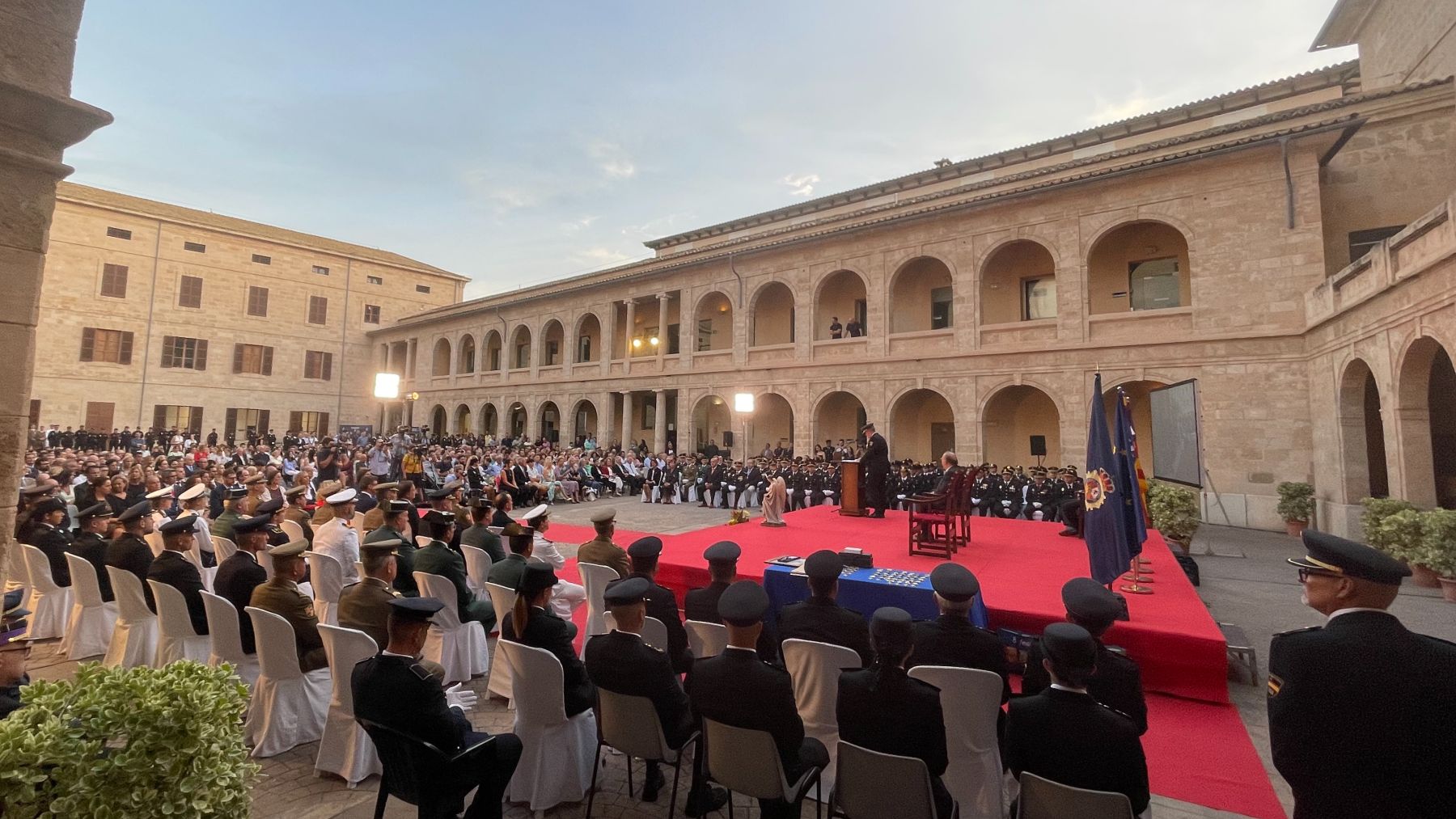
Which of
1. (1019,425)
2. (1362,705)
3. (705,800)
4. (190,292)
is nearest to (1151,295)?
(1019,425)

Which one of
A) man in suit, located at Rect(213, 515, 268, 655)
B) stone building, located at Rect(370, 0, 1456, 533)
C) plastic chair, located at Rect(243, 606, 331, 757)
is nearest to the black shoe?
plastic chair, located at Rect(243, 606, 331, 757)

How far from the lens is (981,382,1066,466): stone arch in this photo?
1933 centimetres

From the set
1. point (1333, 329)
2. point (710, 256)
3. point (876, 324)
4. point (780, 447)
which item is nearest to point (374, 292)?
point (710, 256)

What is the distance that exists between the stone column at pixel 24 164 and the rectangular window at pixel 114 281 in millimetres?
42933

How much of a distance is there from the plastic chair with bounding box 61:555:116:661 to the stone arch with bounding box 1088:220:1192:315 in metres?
20.9

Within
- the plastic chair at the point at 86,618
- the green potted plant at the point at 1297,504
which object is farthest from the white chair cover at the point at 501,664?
the green potted plant at the point at 1297,504

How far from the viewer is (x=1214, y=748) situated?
13.8ft

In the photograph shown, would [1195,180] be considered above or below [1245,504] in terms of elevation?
above

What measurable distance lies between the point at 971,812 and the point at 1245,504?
16102 mm

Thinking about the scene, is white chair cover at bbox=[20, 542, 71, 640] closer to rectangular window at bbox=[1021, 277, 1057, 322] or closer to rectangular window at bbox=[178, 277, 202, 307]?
rectangular window at bbox=[1021, 277, 1057, 322]

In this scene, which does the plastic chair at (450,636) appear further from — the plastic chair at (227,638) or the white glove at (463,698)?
the plastic chair at (227,638)

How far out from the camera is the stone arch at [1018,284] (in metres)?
19.1

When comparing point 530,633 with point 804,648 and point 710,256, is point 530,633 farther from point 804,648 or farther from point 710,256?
point 710,256

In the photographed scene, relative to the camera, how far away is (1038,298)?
19359 millimetres
